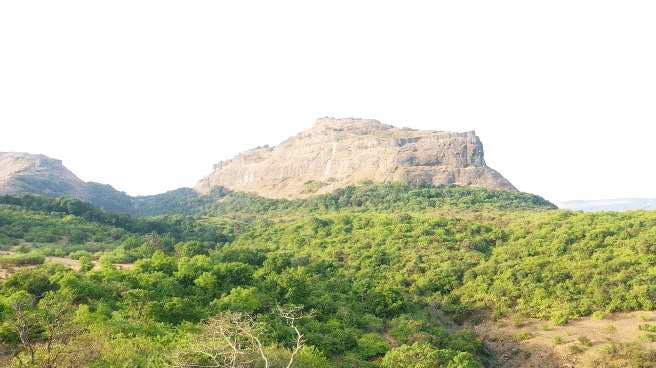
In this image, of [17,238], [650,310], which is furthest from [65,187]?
[650,310]

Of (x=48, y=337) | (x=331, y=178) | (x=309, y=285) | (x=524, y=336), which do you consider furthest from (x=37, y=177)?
(x=524, y=336)

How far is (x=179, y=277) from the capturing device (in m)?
27.2

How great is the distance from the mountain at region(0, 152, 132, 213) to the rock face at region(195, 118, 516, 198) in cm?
2270

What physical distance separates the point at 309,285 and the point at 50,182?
9738 centimetres

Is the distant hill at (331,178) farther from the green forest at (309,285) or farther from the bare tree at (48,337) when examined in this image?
the bare tree at (48,337)

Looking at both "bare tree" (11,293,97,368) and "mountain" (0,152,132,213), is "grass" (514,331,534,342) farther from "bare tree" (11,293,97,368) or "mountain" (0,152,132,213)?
"mountain" (0,152,132,213)

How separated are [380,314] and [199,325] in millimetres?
12829

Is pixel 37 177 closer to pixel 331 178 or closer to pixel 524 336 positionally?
pixel 331 178

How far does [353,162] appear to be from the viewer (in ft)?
331

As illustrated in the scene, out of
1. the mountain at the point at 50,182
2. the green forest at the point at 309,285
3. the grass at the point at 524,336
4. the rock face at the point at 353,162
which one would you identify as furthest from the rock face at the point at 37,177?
the grass at the point at 524,336

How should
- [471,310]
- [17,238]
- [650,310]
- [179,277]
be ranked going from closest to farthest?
[179,277] < [650,310] < [471,310] < [17,238]

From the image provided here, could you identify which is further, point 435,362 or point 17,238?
point 17,238

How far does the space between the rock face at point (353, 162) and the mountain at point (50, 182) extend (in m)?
22.7

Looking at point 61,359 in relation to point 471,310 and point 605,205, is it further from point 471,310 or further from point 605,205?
point 605,205
